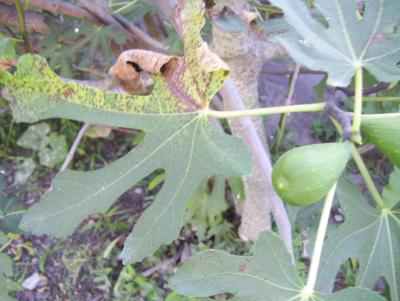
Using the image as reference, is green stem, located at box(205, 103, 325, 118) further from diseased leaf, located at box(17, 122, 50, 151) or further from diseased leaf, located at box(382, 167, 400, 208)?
diseased leaf, located at box(17, 122, 50, 151)

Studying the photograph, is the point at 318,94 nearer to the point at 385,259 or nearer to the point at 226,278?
the point at 385,259

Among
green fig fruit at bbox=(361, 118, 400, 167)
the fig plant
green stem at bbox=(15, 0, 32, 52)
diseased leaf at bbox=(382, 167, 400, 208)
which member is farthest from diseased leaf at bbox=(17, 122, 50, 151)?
green fig fruit at bbox=(361, 118, 400, 167)

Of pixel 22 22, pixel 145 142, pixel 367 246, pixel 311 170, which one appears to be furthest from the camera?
Answer: pixel 22 22

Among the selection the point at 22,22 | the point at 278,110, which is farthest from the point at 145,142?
the point at 22,22

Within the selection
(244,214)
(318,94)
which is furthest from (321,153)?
(244,214)

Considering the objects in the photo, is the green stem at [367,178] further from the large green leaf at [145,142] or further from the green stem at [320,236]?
the large green leaf at [145,142]

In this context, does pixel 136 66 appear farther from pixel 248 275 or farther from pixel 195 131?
pixel 248 275

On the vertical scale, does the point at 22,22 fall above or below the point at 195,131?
above

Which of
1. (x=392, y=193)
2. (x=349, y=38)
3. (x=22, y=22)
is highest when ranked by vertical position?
(x=22, y=22)
